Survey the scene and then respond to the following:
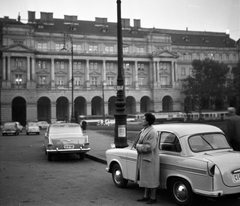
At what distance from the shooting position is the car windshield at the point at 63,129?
14.8 meters

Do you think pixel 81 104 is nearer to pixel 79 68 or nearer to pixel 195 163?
pixel 79 68

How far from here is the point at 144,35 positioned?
84375mm

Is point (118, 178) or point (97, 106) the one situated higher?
point (97, 106)

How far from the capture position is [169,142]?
6.93m

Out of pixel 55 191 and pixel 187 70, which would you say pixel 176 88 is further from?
pixel 55 191

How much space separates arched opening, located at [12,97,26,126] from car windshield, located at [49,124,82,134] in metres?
59.2

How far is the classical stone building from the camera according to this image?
71312 mm

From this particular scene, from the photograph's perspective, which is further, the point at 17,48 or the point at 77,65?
the point at 77,65

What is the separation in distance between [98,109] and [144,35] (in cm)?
2394

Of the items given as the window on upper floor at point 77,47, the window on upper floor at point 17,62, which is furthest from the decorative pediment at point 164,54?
the window on upper floor at point 17,62

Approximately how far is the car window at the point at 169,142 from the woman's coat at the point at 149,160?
16.0 inches

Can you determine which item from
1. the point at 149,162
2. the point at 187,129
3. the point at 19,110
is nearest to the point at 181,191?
the point at 149,162

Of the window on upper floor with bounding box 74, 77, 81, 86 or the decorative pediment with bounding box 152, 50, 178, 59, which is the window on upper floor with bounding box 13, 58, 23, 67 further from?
the decorative pediment with bounding box 152, 50, 178, 59

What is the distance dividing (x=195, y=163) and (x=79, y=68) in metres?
74.6
